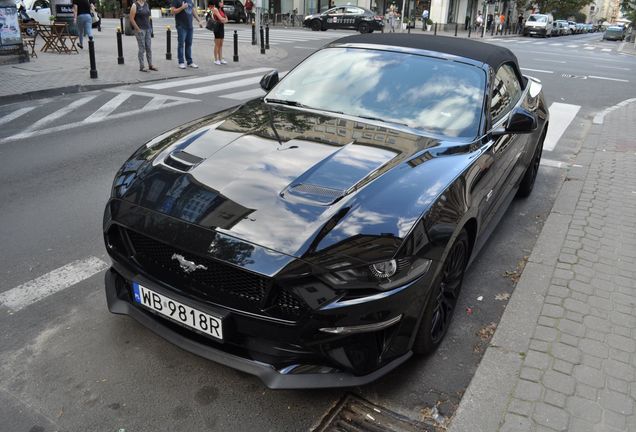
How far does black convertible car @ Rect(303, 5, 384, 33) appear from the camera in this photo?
33.5 meters

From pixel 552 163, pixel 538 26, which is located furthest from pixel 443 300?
pixel 538 26

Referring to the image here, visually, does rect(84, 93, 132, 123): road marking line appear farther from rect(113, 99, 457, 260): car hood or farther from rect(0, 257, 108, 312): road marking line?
rect(113, 99, 457, 260): car hood

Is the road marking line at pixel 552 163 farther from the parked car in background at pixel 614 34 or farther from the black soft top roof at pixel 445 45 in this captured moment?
the parked car in background at pixel 614 34

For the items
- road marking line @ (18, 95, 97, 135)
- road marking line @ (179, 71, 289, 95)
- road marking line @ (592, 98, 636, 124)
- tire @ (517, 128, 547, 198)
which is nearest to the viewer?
tire @ (517, 128, 547, 198)

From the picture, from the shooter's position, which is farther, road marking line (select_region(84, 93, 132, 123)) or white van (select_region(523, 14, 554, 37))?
white van (select_region(523, 14, 554, 37))

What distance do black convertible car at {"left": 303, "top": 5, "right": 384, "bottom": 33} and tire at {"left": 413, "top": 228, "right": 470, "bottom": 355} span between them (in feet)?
104

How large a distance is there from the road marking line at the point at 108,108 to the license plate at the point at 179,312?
22.7 feet

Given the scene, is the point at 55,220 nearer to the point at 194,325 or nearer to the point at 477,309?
the point at 194,325

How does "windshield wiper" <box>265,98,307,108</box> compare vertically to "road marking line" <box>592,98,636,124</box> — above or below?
above

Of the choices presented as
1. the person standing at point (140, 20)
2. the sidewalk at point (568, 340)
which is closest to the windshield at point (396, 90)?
the sidewalk at point (568, 340)

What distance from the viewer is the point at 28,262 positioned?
411 centimetres

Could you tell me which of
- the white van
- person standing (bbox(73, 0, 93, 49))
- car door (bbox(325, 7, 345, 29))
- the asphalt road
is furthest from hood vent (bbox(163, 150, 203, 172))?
the white van

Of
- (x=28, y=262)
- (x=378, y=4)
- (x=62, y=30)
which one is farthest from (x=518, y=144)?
(x=378, y=4)

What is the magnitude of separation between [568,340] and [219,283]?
86.3 inches
